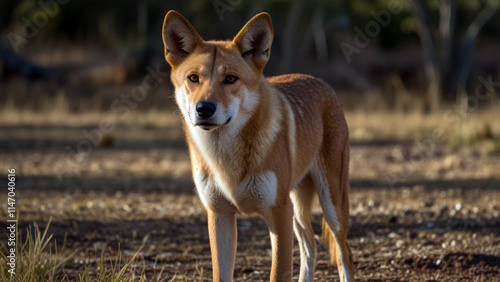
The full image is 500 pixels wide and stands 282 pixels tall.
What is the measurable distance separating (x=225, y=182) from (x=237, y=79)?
2.15ft

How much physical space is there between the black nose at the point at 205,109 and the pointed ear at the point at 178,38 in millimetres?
573

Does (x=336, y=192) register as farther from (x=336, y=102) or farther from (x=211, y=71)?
(x=211, y=71)

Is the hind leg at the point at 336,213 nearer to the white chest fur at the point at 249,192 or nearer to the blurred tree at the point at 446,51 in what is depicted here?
the white chest fur at the point at 249,192

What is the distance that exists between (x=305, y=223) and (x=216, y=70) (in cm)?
179

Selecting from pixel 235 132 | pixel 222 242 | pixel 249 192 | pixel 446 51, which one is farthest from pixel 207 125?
pixel 446 51

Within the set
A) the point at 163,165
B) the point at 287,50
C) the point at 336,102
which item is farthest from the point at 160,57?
the point at 336,102

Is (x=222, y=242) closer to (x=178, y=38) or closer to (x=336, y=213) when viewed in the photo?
(x=336, y=213)

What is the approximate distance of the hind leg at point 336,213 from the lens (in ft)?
16.2

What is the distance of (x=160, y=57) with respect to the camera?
76.8 feet

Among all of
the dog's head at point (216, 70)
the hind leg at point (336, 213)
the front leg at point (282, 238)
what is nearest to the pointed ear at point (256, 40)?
the dog's head at point (216, 70)

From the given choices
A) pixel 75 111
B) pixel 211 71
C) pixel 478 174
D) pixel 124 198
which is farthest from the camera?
pixel 75 111

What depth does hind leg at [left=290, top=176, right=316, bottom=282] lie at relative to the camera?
510 cm

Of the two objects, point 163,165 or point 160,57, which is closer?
point 163,165

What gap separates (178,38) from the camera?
13.9 feet
